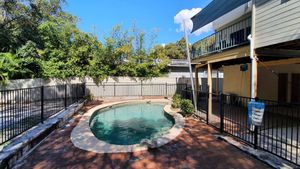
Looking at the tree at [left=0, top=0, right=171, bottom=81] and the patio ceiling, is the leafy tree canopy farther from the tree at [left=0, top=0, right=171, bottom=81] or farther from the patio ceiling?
the patio ceiling

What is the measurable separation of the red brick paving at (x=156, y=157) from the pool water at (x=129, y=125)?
1.86 m

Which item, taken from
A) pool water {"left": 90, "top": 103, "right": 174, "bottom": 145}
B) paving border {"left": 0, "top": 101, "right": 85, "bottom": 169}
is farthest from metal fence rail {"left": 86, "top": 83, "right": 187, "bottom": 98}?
paving border {"left": 0, "top": 101, "right": 85, "bottom": 169}

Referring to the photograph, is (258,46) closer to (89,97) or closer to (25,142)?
(25,142)

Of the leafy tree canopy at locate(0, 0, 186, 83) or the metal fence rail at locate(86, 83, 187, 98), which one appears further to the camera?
the metal fence rail at locate(86, 83, 187, 98)

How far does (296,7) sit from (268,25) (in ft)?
3.21

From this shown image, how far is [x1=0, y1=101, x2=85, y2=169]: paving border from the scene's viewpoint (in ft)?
13.9

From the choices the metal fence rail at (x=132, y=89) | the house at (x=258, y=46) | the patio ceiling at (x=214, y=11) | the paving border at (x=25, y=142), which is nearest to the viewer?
the paving border at (x=25, y=142)

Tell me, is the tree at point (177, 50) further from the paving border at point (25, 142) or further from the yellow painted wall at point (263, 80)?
the paving border at point (25, 142)

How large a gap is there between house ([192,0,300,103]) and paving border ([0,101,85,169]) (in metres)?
6.33

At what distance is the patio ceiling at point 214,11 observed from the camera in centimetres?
737

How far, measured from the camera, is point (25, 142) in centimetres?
502

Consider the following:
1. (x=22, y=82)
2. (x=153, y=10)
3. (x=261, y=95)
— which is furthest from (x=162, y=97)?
(x=153, y=10)

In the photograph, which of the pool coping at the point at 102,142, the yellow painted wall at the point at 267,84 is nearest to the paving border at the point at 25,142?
the pool coping at the point at 102,142

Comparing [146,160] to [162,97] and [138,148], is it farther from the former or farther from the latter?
[162,97]
